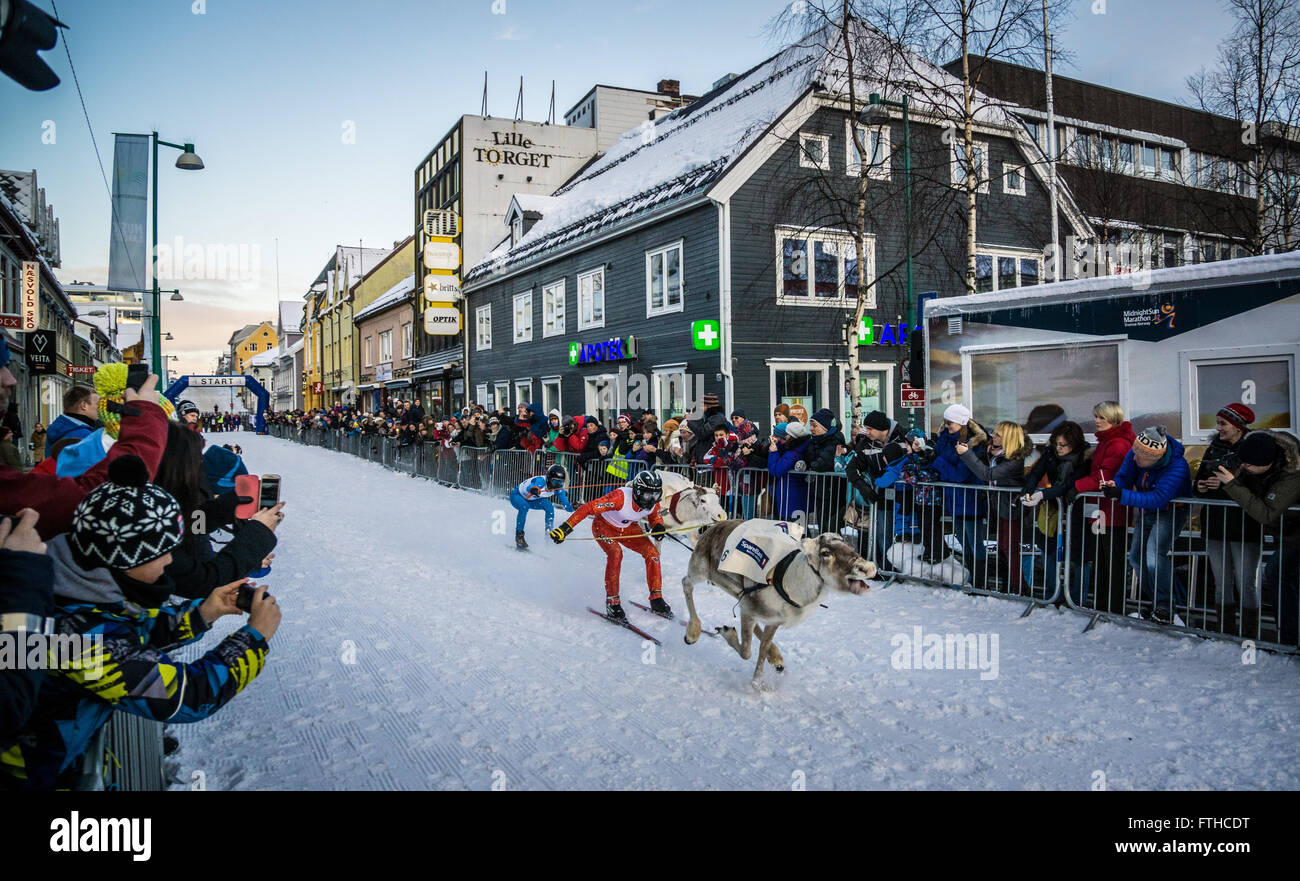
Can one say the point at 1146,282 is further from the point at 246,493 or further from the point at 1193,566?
the point at 246,493

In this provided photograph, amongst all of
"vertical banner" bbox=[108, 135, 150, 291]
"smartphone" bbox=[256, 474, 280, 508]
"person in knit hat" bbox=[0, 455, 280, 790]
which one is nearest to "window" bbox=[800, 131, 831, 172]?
"vertical banner" bbox=[108, 135, 150, 291]

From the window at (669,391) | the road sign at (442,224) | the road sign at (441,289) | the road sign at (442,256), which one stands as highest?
the road sign at (442,224)

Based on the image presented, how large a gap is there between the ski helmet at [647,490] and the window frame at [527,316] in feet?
68.0

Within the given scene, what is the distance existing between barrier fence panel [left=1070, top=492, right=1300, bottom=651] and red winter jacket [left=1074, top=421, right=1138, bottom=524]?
86 mm

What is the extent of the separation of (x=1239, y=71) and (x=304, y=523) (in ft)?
68.6

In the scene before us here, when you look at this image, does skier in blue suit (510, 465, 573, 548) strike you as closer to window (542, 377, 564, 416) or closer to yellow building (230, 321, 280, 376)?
window (542, 377, 564, 416)

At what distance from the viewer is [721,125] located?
21938 millimetres

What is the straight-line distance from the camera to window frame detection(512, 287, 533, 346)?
90.5ft

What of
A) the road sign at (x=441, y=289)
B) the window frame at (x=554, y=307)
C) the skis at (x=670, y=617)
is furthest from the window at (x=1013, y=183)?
the road sign at (x=441, y=289)

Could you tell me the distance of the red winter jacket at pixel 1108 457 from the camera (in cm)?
696

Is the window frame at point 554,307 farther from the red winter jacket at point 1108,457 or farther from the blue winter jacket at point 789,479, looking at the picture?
the red winter jacket at point 1108,457
